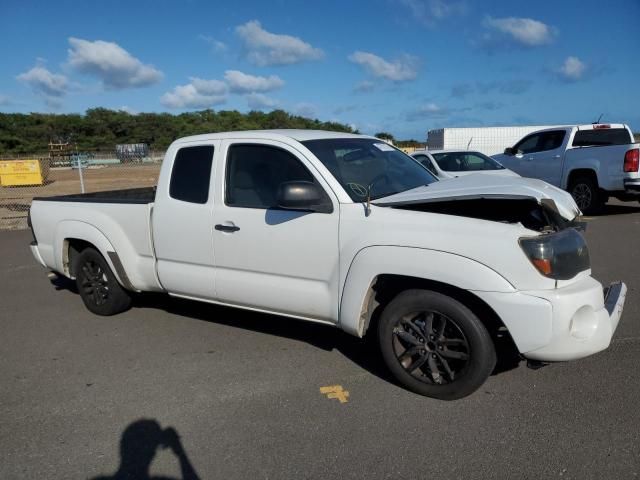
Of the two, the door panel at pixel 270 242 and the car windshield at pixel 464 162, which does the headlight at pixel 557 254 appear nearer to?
the door panel at pixel 270 242

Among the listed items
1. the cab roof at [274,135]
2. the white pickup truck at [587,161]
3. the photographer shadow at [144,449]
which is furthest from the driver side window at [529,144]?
the photographer shadow at [144,449]

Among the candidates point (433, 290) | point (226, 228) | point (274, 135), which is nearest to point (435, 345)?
point (433, 290)

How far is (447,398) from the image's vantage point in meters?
3.46

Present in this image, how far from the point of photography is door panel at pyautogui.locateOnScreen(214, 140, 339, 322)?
3.81 metres

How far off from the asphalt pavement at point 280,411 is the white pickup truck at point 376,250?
0.36 metres

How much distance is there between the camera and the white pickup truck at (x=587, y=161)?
10805 mm

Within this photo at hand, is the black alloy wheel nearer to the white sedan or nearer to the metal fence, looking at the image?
the white sedan

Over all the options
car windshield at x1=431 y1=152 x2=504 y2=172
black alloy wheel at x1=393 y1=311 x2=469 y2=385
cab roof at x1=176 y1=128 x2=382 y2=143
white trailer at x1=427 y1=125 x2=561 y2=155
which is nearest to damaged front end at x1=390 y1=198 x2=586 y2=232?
black alloy wheel at x1=393 y1=311 x2=469 y2=385

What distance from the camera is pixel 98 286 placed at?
5539 millimetres

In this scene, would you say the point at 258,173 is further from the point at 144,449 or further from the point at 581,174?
the point at 581,174

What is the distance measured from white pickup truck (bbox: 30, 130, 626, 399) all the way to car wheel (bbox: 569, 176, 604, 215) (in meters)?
8.39

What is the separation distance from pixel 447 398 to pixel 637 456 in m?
1.08

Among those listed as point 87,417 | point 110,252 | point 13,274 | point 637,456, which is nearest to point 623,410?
point 637,456

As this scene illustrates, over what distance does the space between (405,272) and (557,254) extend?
0.91 metres
